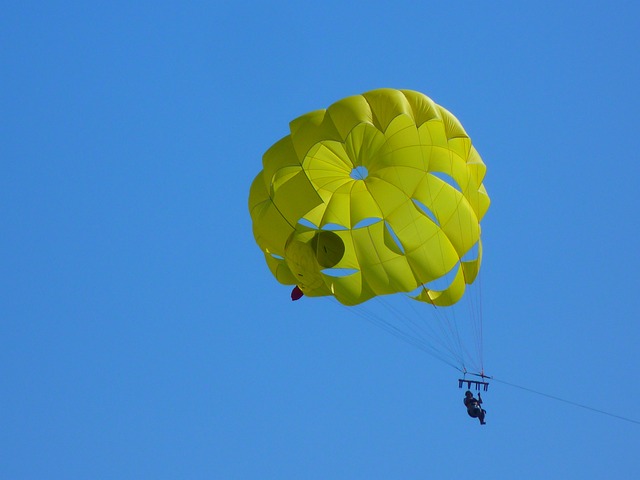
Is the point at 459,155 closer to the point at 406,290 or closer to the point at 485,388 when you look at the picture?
the point at 406,290

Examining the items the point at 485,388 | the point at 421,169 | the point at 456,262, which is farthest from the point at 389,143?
the point at 485,388

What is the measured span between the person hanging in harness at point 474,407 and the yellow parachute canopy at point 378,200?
2.28 m

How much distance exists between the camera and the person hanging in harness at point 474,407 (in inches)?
1081

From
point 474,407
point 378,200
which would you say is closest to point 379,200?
point 378,200

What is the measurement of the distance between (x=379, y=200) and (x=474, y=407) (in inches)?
185

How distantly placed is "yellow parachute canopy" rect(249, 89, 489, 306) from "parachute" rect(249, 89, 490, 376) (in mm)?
21

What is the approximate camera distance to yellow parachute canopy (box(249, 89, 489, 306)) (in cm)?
2791

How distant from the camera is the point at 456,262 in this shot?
28641 mm

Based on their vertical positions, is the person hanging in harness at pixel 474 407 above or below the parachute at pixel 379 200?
below

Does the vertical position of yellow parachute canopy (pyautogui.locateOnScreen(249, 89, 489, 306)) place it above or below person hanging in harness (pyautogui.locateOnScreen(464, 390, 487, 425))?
above

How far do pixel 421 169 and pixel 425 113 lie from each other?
1171 mm

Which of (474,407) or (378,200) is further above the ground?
(378,200)

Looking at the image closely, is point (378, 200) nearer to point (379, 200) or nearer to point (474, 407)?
point (379, 200)

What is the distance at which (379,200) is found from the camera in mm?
28219
